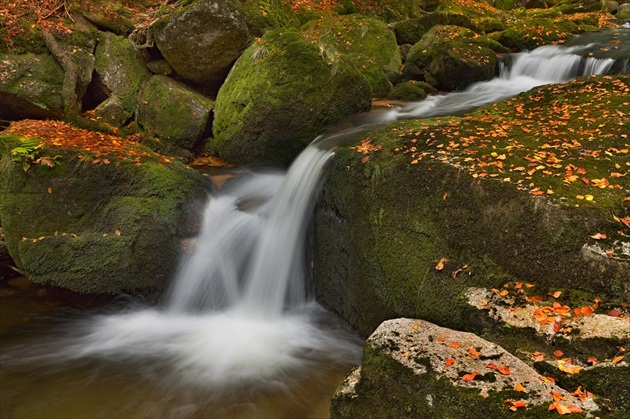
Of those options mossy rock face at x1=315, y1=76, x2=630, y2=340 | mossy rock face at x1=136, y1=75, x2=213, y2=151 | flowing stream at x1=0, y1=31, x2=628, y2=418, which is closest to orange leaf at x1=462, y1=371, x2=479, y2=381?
mossy rock face at x1=315, y1=76, x2=630, y2=340

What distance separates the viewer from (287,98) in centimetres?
757

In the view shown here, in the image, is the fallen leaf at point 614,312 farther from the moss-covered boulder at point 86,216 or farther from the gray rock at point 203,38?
the gray rock at point 203,38

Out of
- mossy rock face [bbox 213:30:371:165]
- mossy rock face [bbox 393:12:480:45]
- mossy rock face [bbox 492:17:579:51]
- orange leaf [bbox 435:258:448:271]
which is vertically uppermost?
mossy rock face [bbox 393:12:480:45]

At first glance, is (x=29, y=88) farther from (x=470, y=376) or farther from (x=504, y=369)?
(x=504, y=369)

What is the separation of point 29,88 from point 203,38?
361 centimetres

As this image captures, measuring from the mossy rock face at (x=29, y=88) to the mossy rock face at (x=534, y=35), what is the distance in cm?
1223

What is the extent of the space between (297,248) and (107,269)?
2.68 meters

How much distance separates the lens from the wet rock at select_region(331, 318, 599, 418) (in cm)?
253

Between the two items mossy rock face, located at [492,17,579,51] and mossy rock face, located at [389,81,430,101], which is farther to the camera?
mossy rock face, located at [492,17,579,51]

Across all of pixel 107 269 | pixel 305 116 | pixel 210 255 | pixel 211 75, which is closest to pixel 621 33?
pixel 305 116

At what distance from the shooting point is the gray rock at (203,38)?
350 inches

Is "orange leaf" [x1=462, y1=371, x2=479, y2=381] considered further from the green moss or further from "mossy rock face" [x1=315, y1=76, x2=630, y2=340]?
"mossy rock face" [x1=315, y1=76, x2=630, y2=340]

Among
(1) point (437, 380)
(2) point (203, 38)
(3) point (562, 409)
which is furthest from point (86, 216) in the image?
(3) point (562, 409)

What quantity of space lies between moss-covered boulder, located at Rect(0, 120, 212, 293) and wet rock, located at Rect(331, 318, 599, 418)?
3898 millimetres
